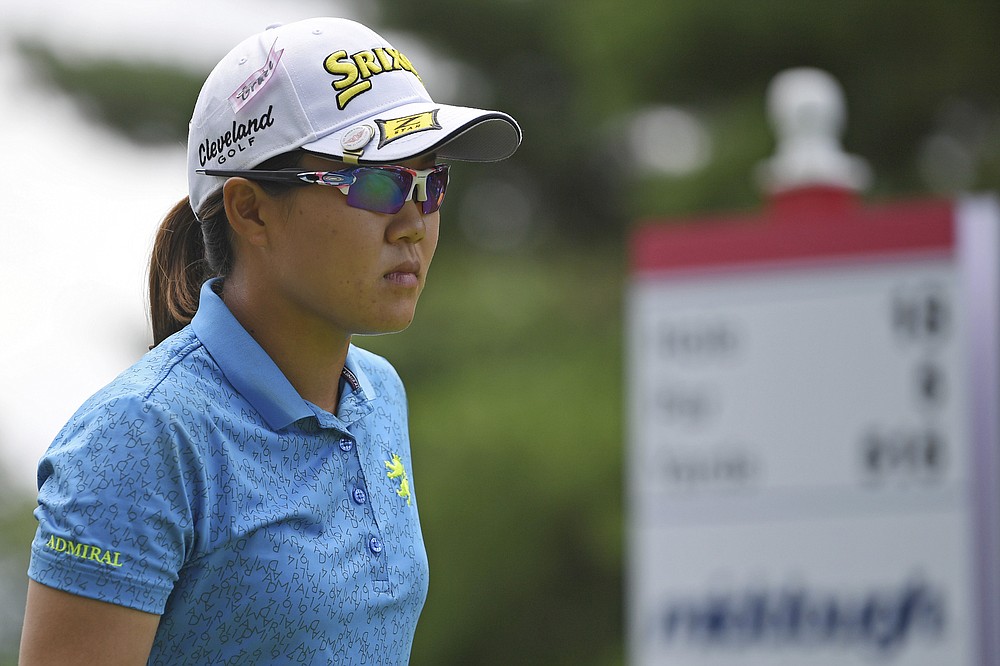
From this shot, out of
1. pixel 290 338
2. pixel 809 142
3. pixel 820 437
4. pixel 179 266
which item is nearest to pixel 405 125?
pixel 290 338

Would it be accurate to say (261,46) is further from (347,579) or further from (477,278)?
(477,278)

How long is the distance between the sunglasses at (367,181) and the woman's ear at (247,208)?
0.01m

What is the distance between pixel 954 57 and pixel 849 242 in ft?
14.4

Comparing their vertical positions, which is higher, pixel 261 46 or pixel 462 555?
pixel 261 46

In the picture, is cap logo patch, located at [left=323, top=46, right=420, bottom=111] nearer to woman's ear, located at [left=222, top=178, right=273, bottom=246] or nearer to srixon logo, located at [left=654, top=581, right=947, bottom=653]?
woman's ear, located at [left=222, top=178, right=273, bottom=246]

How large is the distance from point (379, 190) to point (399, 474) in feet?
1.20

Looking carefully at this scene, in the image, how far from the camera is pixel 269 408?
1.55 m

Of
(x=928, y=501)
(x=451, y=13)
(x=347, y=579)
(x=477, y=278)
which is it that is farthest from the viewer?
(x=451, y=13)

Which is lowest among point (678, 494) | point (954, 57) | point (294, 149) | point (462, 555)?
point (462, 555)

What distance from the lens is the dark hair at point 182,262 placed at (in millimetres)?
1708

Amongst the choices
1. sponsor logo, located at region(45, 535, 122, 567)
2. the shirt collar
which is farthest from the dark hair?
sponsor logo, located at region(45, 535, 122, 567)

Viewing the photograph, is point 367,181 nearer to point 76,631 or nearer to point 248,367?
point 248,367

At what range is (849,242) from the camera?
503 cm

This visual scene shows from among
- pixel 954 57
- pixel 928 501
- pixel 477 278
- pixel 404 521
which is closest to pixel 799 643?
pixel 928 501
